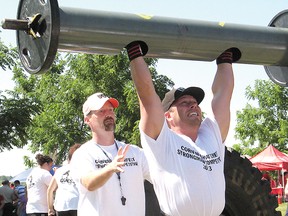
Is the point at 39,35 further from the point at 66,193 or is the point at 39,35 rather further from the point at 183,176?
the point at 66,193

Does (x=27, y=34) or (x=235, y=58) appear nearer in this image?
(x=27, y=34)

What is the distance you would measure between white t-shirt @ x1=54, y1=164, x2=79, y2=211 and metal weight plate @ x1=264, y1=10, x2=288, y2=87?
3.67 m

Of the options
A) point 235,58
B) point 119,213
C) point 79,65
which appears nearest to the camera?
point 235,58

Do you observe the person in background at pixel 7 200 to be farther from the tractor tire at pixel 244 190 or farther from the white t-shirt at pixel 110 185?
the white t-shirt at pixel 110 185

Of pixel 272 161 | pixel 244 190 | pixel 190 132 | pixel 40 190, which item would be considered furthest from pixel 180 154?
pixel 272 161

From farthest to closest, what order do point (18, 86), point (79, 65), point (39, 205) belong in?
point (18, 86) → point (79, 65) → point (39, 205)

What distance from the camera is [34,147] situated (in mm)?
31422

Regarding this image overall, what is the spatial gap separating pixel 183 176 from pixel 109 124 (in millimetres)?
1375

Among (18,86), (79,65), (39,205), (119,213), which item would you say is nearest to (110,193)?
(119,213)

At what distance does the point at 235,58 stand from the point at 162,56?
499 millimetres

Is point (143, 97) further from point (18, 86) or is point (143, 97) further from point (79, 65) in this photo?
point (18, 86)

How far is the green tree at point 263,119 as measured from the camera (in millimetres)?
41156

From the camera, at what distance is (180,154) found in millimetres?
3236

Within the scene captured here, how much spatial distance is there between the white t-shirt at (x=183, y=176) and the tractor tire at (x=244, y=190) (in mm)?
2509
